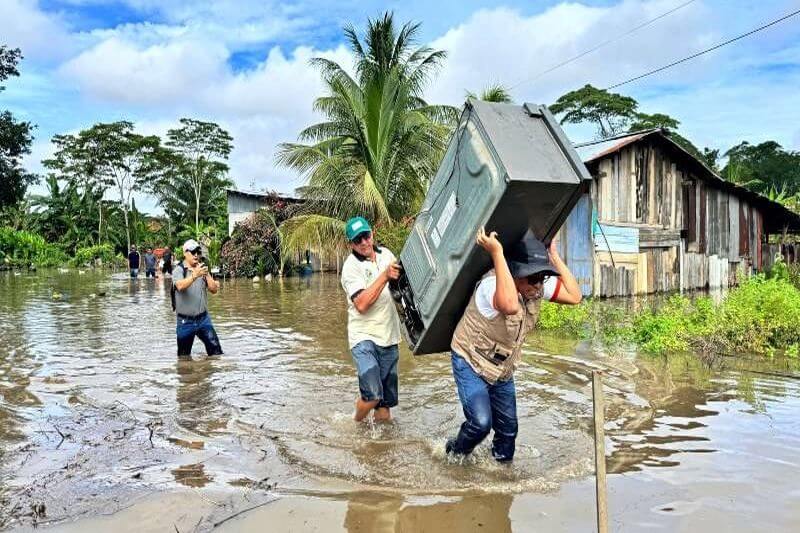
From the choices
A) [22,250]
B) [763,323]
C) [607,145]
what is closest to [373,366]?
[763,323]

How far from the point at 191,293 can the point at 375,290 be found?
140 inches

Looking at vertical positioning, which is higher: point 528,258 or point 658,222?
point 658,222

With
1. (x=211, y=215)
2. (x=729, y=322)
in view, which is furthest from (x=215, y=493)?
(x=211, y=215)

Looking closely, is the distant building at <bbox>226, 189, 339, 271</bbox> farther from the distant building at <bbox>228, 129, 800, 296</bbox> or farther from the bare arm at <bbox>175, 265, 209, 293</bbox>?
the bare arm at <bbox>175, 265, 209, 293</bbox>

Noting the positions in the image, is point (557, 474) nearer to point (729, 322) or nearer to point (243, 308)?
point (729, 322)

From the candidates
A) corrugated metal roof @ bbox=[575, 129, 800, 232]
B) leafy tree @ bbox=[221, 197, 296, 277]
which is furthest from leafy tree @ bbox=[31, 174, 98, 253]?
corrugated metal roof @ bbox=[575, 129, 800, 232]

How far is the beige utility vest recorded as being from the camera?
3.71m

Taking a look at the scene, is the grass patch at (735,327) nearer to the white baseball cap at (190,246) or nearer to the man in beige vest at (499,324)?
the man in beige vest at (499,324)

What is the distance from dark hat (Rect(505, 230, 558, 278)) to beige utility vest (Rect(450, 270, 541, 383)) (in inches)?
6.6

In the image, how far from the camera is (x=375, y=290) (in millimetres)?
4461

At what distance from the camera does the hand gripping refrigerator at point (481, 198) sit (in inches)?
139

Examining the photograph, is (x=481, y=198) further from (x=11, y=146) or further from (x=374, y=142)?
(x=11, y=146)

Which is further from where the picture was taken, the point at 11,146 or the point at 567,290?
the point at 11,146

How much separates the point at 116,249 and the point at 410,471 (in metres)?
41.3
